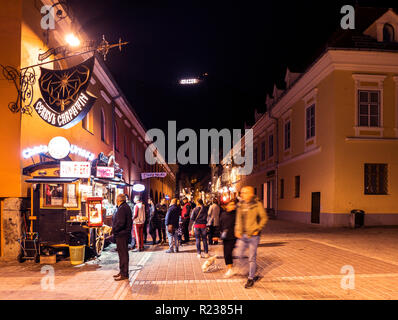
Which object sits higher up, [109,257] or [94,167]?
[94,167]

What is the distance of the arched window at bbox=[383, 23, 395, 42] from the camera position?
18625mm

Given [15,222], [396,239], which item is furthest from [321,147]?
[15,222]

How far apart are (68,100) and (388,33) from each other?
17.5 metres

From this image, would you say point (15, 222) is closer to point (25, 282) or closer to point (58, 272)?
point (58, 272)

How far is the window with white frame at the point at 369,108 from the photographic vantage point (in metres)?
18.0

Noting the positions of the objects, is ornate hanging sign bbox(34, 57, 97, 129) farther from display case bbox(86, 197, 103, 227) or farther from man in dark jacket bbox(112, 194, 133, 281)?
man in dark jacket bbox(112, 194, 133, 281)

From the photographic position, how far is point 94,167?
1164 centimetres

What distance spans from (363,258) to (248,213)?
14.4 feet

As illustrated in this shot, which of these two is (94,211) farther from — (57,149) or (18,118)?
(18,118)

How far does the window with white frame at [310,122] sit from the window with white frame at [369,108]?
2.96 m

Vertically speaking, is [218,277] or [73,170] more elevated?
[73,170]

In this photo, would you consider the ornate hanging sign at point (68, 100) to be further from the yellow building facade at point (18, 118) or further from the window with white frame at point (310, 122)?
the window with white frame at point (310, 122)

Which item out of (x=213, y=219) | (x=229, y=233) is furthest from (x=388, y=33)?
(x=229, y=233)

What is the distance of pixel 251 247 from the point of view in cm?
684
